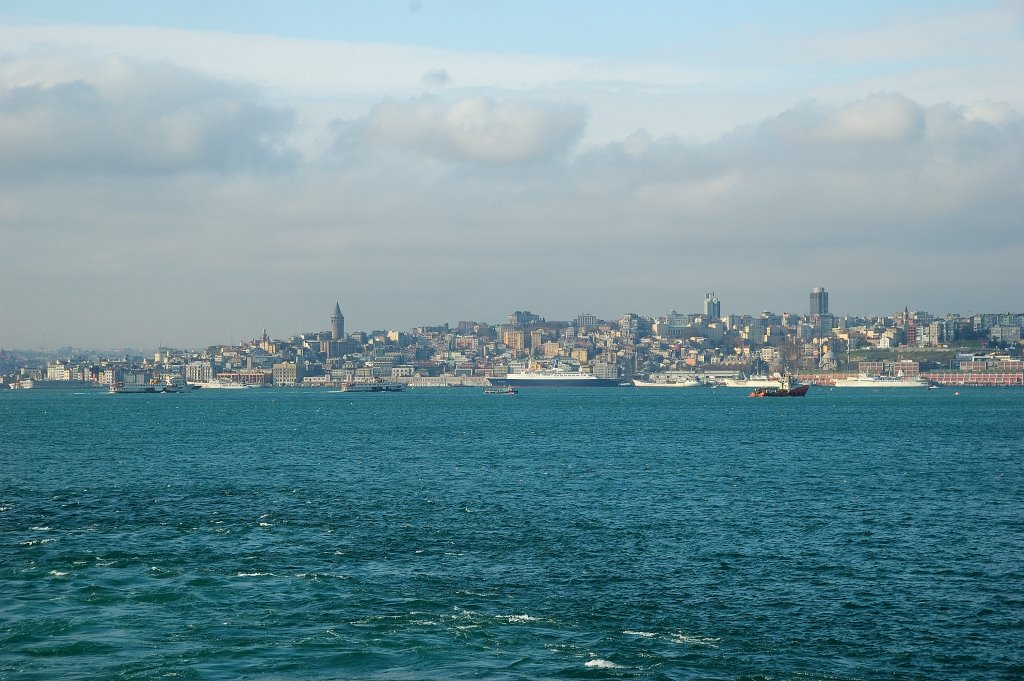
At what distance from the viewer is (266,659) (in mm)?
23266

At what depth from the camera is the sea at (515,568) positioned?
76.8 ft

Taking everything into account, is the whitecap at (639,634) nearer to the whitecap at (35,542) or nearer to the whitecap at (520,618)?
the whitecap at (520,618)

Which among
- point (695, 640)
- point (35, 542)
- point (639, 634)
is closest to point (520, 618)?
point (639, 634)

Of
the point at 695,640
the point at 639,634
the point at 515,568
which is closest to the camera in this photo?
the point at 695,640

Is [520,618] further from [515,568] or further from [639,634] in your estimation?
[515,568]

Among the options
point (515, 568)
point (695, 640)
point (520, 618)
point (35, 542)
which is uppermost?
point (35, 542)

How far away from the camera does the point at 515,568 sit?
32.0 metres

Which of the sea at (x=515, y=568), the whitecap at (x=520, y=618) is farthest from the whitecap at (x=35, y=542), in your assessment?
the whitecap at (x=520, y=618)

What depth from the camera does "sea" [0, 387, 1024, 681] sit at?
23406 millimetres

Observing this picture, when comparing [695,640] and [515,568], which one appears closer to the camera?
[695,640]

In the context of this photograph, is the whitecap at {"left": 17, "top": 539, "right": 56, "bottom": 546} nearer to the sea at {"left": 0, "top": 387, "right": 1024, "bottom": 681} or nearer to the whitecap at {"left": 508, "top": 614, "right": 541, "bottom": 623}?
the sea at {"left": 0, "top": 387, "right": 1024, "bottom": 681}

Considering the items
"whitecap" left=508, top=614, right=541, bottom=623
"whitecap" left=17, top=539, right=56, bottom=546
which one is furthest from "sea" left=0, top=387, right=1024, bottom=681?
"whitecap" left=17, top=539, right=56, bottom=546

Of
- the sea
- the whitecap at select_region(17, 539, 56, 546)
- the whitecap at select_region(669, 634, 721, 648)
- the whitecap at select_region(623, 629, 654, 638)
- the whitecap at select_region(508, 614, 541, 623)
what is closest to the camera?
the sea

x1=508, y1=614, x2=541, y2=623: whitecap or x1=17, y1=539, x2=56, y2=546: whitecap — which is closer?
x1=508, y1=614, x2=541, y2=623: whitecap
